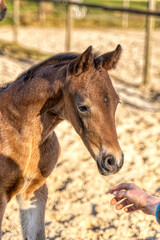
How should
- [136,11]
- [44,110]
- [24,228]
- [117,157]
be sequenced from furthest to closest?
[136,11]
[24,228]
[44,110]
[117,157]

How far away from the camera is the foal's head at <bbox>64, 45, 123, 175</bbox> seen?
2514 millimetres

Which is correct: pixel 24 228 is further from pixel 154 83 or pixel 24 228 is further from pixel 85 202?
pixel 154 83

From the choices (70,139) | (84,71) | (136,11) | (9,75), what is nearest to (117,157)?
(84,71)

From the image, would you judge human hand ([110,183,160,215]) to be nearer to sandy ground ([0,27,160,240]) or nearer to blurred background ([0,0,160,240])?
blurred background ([0,0,160,240])

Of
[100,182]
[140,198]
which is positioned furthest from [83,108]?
[100,182]

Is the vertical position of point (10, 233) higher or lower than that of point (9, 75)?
lower

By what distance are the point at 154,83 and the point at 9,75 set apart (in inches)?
110

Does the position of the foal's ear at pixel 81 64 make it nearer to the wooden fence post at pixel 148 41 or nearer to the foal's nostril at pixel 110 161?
the foal's nostril at pixel 110 161

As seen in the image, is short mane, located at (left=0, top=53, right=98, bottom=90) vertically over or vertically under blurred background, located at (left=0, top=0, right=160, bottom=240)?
over

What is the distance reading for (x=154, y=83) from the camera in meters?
8.05

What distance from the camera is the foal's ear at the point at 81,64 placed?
8.45 feet

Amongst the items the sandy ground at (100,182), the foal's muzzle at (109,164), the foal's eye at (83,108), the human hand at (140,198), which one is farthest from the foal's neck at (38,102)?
the sandy ground at (100,182)

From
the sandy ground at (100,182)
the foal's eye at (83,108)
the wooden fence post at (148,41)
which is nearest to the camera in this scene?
the foal's eye at (83,108)

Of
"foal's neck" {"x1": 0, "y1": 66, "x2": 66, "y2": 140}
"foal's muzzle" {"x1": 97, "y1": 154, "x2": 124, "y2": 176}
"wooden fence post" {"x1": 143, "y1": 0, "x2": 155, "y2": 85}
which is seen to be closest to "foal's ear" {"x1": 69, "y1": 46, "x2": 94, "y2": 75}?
"foal's neck" {"x1": 0, "y1": 66, "x2": 66, "y2": 140}
